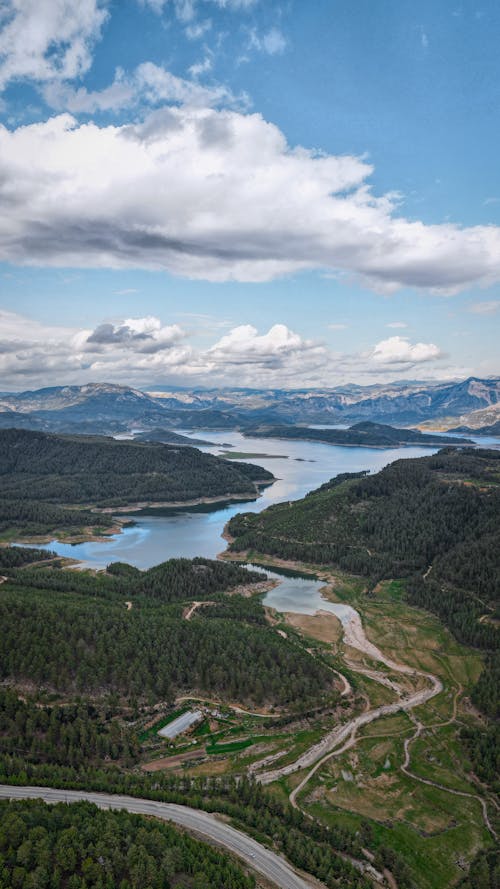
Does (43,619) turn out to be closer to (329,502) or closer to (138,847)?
(138,847)

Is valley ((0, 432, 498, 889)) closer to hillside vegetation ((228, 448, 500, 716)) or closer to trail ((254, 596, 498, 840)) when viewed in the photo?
trail ((254, 596, 498, 840))

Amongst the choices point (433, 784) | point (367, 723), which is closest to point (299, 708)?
point (367, 723)

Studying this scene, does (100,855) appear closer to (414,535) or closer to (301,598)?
(301,598)

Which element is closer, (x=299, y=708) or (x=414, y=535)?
(x=299, y=708)

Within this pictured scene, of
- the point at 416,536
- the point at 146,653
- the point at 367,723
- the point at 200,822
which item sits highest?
the point at 416,536

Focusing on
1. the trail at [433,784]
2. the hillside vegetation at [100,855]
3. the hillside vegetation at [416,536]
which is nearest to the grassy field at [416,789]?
the trail at [433,784]

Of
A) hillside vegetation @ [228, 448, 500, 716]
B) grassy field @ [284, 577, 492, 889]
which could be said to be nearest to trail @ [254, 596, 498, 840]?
grassy field @ [284, 577, 492, 889]

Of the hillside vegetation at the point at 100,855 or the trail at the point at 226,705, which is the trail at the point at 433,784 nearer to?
the trail at the point at 226,705

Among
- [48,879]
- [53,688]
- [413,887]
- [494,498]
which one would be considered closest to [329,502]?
[494,498]
